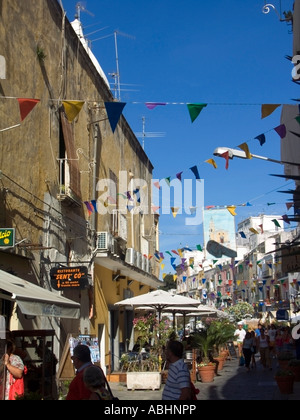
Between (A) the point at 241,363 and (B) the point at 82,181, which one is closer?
(B) the point at 82,181

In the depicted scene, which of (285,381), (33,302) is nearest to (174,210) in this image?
(285,381)

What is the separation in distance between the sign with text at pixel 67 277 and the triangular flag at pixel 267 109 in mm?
5609

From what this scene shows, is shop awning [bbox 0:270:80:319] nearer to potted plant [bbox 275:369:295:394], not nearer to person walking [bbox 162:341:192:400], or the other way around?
person walking [bbox 162:341:192:400]

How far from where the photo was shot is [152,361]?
1547cm

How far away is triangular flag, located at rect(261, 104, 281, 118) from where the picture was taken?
11038 mm

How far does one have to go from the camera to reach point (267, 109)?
1116 cm

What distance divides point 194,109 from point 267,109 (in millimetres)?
1495

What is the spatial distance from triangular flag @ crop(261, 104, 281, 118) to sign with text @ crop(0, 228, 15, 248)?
5399 millimetres

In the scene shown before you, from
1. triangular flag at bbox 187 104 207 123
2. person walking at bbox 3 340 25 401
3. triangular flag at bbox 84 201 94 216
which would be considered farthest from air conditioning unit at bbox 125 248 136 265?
person walking at bbox 3 340 25 401

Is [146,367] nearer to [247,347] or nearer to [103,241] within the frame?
[103,241]

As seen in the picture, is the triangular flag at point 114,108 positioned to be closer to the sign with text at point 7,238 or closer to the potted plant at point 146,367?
the sign with text at point 7,238
